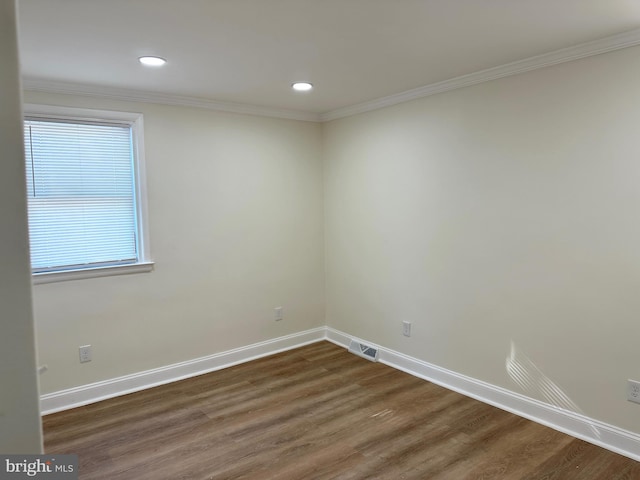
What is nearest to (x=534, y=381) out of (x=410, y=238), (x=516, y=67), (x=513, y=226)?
(x=513, y=226)

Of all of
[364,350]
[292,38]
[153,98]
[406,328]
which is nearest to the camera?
[292,38]

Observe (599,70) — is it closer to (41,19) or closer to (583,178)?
(583,178)

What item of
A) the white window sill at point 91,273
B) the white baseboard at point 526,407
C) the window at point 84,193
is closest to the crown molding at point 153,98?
the window at point 84,193

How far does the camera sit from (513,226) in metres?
2.92

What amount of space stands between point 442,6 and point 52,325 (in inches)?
127

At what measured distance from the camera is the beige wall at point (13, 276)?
3.28 feet

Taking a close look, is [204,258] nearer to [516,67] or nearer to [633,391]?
[516,67]

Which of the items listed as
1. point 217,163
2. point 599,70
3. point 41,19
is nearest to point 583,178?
point 599,70

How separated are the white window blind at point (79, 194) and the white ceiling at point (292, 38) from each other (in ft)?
1.20

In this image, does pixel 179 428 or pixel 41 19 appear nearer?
pixel 41 19

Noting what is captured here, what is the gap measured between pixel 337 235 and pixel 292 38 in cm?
238

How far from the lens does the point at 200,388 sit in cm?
347

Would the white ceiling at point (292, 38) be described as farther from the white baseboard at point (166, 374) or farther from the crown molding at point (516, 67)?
the white baseboard at point (166, 374)

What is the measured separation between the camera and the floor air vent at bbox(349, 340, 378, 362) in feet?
13.1
